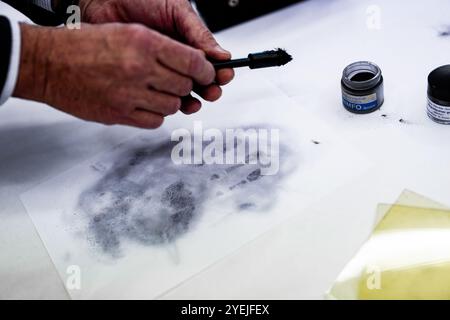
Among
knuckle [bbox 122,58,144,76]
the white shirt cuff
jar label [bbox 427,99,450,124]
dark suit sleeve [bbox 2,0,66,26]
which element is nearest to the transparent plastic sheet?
jar label [bbox 427,99,450,124]

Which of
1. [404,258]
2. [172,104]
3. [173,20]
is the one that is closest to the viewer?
[404,258]

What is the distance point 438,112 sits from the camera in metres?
0.76

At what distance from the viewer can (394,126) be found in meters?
0.79

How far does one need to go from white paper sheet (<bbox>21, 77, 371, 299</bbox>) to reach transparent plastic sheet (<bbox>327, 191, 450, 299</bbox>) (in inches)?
4.0

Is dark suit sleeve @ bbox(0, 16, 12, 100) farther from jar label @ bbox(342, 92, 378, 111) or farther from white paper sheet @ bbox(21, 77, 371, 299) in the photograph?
jar label @ bbox(342, 92, 378, 111)

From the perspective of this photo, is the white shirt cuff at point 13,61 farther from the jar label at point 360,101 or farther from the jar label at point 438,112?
the jar label at point 438,112

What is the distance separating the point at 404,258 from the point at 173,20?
56 cm

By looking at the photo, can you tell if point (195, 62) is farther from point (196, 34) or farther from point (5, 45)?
point (5, 45)

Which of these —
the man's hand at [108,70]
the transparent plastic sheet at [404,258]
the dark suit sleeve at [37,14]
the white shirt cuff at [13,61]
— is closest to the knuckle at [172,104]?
the man's hand at [108,70]

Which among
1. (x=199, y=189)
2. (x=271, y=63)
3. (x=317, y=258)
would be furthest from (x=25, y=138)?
(x=317, y=258)

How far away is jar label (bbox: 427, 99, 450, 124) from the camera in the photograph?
29.6 inches

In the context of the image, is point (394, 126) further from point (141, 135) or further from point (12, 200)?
point (12, 200)

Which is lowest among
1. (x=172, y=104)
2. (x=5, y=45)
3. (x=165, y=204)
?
(x=165, y=204)

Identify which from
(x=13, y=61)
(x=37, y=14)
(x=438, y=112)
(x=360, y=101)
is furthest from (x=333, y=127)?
(x=37, y=14)
